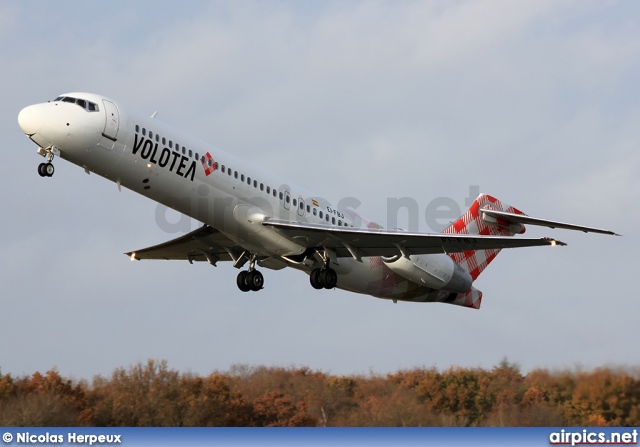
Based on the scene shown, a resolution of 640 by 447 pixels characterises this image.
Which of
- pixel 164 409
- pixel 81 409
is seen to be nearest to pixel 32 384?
pixel 81 409

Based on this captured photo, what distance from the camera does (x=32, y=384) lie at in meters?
40.8

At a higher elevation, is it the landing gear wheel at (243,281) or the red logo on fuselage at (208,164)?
the red logo on fuselage at (208,164)

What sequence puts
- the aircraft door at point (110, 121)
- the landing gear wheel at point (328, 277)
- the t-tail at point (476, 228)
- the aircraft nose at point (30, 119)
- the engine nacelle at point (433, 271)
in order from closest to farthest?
the aircraft nose at point (30, 119)
the aircraft door at point (110, 121)
the landing gear wheel at point (328, 277)
the engine nacelle at point (433, 271)
the t-tail at point (476, 228)

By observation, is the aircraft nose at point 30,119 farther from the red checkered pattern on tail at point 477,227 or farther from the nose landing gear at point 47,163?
the red checkered pattern on tail at point 477,227

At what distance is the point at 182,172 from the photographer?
29922 millimetres

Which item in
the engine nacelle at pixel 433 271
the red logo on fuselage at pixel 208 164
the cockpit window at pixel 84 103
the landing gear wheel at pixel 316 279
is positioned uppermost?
the cockpit window at pixel 84 103

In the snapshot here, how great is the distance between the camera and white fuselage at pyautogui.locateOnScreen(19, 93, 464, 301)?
2856cm

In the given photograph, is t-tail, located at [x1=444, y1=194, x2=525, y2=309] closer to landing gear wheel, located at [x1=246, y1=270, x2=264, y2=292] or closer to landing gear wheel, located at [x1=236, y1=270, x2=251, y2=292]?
landing gear wheel, located at [x1=246, y1=270, x2=264, y2=292]

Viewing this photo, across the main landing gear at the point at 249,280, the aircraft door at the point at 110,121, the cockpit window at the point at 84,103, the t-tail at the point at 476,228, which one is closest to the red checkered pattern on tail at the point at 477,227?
the t-tail at the point at 476,228

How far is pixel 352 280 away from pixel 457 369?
7374 mm

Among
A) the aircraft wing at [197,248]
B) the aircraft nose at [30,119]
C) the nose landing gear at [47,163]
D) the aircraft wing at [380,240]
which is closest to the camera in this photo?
the aircraft nose at [30,119]

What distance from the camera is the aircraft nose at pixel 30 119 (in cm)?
2820

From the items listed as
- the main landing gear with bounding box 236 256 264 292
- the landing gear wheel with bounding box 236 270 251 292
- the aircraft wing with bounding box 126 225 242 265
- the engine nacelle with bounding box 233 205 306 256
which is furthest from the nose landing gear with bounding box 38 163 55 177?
the landing gear wheel with bounding box 236 270 251 292

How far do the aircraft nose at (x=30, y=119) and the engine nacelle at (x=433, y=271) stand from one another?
11.9 metres
